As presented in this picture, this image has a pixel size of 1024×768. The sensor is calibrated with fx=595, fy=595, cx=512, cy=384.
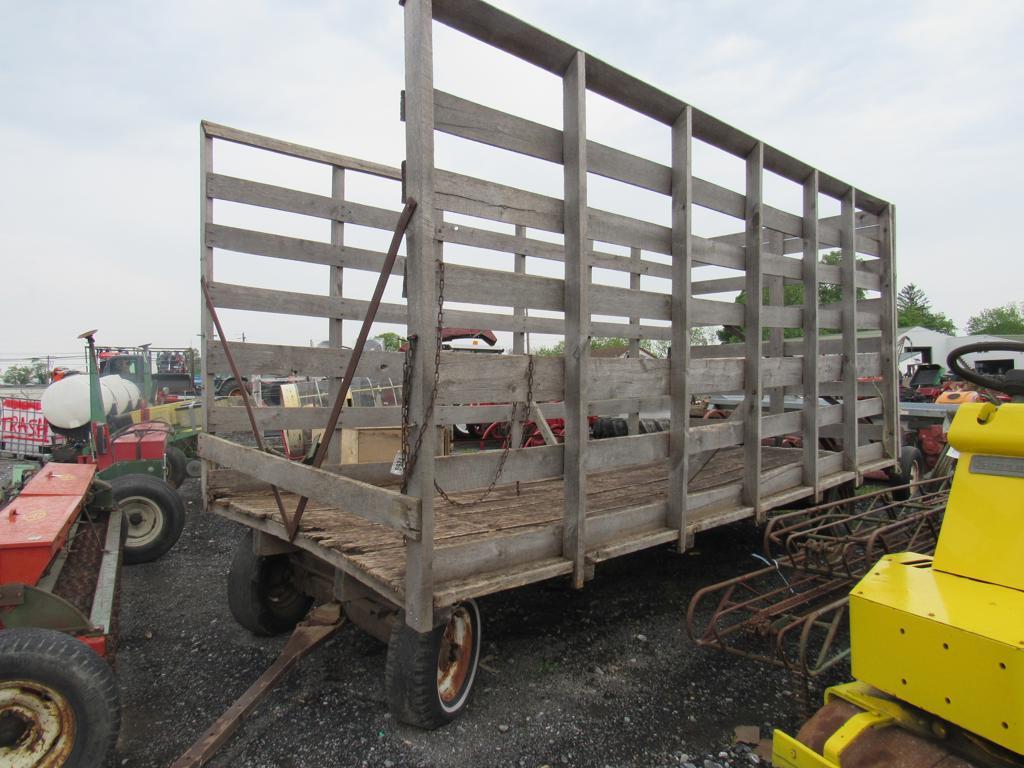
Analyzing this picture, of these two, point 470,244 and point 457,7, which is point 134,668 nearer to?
point 470,244

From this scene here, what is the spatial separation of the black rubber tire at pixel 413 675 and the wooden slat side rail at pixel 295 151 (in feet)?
10.8

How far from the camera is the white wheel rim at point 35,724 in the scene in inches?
92.4

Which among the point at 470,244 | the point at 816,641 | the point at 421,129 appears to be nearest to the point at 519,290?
the point at 470,244

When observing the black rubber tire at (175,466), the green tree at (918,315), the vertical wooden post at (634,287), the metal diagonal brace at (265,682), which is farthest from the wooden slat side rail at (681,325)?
the green tree at (918,315)

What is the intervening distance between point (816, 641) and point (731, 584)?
3.95 ft

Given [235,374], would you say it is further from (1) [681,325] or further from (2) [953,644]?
(2) [953,644]

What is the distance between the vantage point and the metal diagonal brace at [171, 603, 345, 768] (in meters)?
2.59

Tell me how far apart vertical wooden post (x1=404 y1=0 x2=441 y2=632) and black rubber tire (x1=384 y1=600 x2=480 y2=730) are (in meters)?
0.31

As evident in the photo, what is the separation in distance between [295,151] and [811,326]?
4.01 m

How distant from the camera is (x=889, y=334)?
5457mm

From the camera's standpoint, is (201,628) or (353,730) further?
(201,628)

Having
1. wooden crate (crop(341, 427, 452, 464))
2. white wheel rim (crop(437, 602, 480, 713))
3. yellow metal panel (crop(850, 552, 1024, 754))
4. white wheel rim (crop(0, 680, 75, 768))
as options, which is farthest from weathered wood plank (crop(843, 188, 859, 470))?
white wheel rim (crop(0, 680, 75, 768))

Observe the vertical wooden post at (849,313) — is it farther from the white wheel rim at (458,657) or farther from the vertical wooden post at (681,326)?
the white wheel rim at (458,657)

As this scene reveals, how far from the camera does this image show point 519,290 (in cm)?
275
